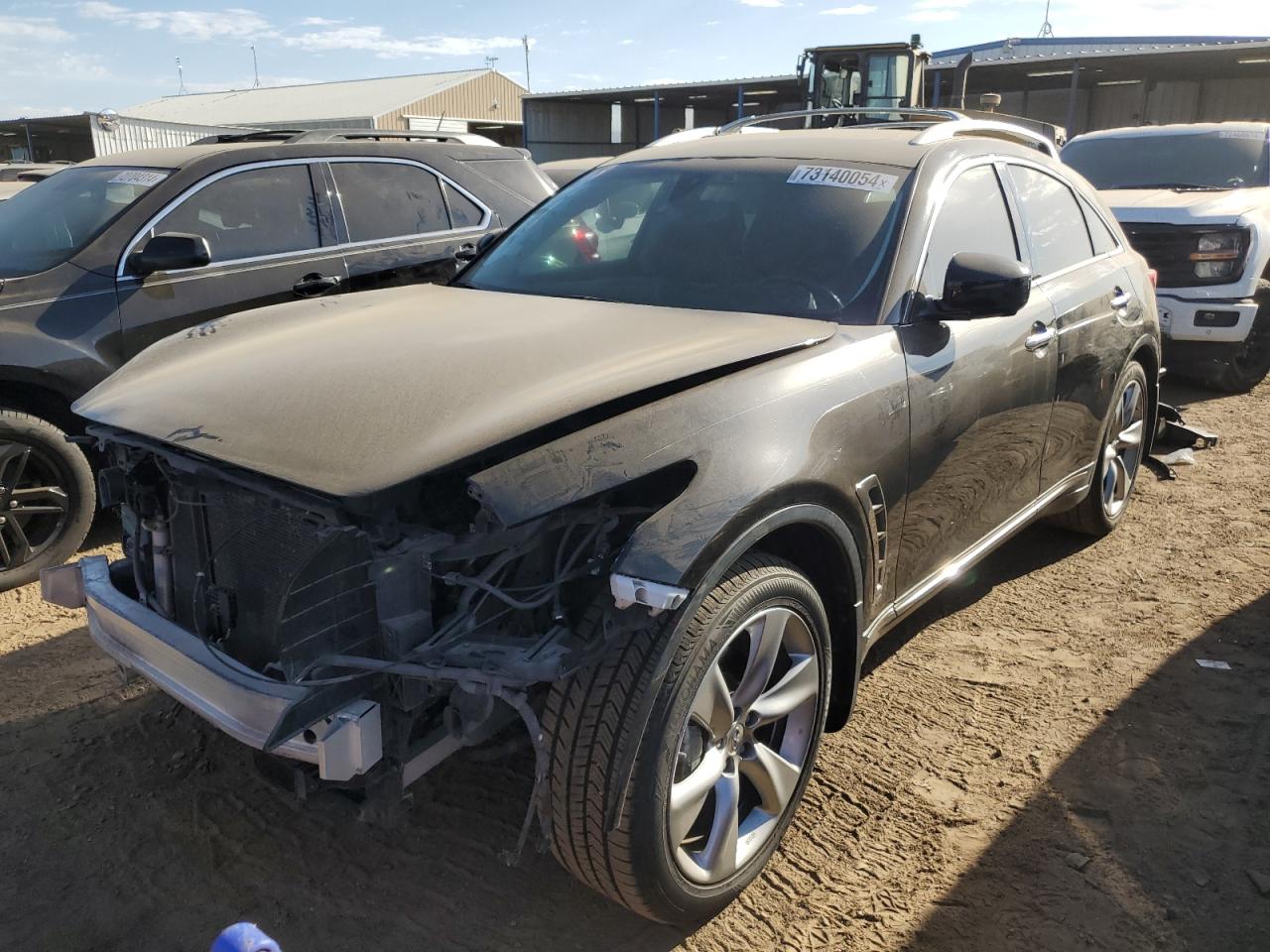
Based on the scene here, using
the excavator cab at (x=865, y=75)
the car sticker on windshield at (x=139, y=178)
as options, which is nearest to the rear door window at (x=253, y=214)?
the car sticker on windshield at (x=139, y=178)

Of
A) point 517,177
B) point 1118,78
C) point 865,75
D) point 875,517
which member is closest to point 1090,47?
point 1118,78

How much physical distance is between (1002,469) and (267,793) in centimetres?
263

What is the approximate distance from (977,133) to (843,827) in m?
2.92

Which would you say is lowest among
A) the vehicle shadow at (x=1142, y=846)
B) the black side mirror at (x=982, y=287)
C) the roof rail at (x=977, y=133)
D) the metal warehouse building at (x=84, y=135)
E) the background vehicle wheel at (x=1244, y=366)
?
the vehicle shadow at (x=1142, y=846)

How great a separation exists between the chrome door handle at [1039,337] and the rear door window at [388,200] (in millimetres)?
3445

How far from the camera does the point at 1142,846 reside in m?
2.72

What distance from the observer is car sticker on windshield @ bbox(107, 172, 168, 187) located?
488 cm

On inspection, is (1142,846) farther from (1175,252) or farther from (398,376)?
(1175,252)

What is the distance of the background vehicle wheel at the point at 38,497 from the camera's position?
13.7 feet

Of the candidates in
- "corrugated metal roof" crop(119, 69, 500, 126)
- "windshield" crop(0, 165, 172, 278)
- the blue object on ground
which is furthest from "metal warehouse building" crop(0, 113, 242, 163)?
the blue object on ground

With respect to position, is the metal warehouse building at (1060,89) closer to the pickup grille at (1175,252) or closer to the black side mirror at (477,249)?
A: the pickup grille at (1175,252)

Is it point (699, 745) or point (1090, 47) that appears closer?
point (699, 745)

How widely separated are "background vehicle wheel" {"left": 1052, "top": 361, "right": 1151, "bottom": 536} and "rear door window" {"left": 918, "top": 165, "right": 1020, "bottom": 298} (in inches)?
48.1

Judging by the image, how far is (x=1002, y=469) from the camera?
11.4ft
